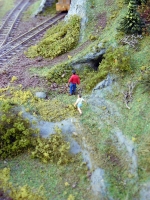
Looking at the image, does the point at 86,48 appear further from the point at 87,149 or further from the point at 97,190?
the point at 97,190

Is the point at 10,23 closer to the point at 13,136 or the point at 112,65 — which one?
the point at 112,65

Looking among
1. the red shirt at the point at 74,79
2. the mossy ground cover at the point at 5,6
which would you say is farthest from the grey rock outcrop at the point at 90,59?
the mossy ground cover at the point at 5,6

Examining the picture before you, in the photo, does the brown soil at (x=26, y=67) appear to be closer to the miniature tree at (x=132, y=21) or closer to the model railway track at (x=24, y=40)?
the model railway track at (x=24, y=40)

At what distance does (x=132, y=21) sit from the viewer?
18.5 m

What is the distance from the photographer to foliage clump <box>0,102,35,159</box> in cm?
1454

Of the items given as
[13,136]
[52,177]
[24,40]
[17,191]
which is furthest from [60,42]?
[17,191]

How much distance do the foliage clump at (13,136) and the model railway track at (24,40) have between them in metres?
7.65

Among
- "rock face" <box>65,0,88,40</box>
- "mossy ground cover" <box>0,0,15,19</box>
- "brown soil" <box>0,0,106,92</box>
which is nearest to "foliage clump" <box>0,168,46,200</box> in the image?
"brown soil" <box>0,0,106,92</box>

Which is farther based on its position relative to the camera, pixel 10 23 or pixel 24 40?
pixel 10 23

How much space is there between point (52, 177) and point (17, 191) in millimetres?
1683

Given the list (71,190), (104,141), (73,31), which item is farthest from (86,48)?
(71,190)

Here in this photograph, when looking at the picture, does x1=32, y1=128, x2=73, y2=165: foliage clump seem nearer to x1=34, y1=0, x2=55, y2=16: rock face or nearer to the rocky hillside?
the rocky hillside

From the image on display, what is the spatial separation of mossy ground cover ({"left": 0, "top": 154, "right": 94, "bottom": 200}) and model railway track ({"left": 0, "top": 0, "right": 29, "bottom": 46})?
12594 millimetres

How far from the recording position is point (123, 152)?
1384 cm
